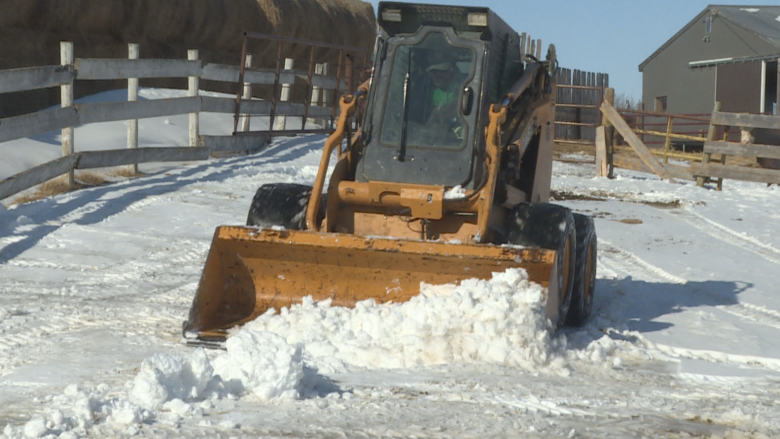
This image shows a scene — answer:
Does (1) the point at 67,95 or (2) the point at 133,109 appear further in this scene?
(2) the point at 133,109

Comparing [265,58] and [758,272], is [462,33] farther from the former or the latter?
[265,58]

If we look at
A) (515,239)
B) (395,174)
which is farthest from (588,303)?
(395,174)

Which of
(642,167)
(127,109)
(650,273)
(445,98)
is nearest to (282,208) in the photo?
(445,98)

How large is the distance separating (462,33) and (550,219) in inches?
59.3

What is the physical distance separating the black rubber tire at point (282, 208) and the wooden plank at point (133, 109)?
4.46 m

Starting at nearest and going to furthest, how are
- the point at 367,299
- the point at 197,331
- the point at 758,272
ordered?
the point at 197,331 → the point at 367,299 → the point at 758,272

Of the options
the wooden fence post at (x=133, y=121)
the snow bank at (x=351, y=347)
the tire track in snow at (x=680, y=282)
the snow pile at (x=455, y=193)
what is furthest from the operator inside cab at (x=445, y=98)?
the wooden fence post at (x=133, y=121)

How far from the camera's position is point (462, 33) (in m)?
6.79

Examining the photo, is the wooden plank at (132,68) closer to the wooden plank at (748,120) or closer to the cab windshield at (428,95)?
the cab windshield at (428,95)

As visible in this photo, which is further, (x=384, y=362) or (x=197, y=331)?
(x=197, y=331)

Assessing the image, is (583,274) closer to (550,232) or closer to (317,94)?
(550,232)

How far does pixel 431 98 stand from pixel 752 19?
28.1 metres

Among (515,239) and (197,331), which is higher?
(515,239)

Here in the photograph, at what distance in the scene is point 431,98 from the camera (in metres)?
6.66
